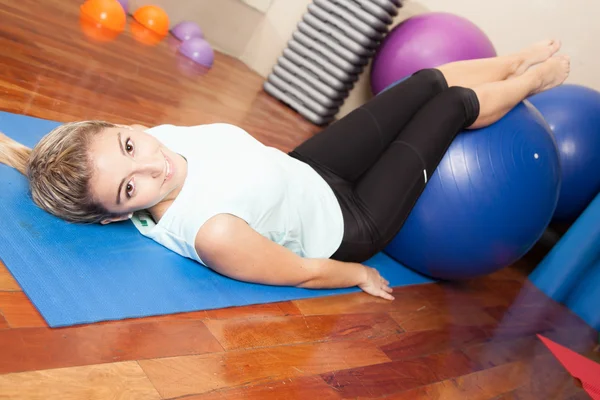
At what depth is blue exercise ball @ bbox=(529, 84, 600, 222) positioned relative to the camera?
9.39 ft

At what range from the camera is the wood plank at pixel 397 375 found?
1455mm

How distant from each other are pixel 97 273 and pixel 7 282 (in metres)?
0.22

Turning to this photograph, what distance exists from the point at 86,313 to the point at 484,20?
11.4 ft

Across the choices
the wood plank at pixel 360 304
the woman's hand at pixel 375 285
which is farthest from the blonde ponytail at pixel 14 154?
the woman's hand at pixel 375 285

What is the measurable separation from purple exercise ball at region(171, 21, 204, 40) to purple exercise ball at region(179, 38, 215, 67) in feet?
1.07

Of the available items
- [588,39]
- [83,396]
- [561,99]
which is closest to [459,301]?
[561,99]

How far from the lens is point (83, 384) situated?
107 centimetres

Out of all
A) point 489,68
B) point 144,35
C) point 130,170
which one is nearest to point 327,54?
point 144,35

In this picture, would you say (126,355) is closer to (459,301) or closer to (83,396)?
(83,396)

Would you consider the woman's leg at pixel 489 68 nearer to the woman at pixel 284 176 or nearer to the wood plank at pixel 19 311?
the woman at pixel 284 176

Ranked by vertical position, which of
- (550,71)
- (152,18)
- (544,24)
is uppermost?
(544,24)

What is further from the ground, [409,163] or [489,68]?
[489,68]

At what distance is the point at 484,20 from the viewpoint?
3.92 meters

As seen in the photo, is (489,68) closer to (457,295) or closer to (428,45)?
(457,295)
